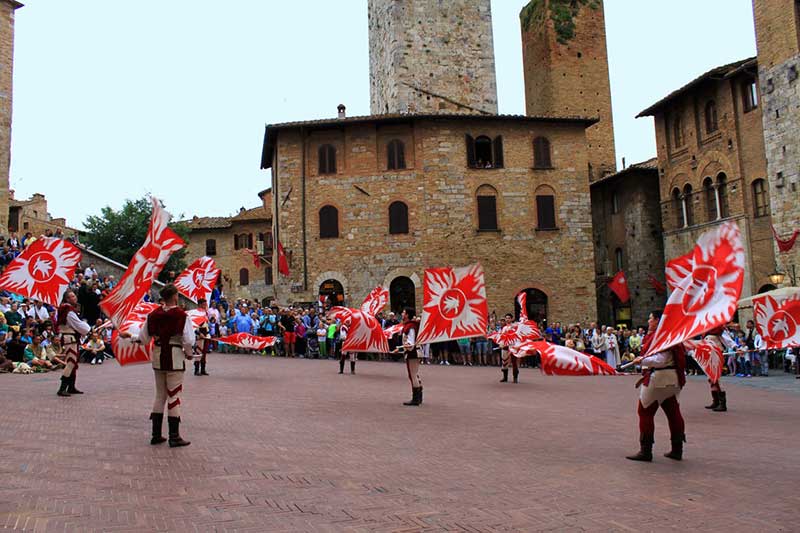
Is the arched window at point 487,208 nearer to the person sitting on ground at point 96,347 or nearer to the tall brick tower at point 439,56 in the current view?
the tall brick tower at point 439,56

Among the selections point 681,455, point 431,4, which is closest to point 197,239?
point 431,4

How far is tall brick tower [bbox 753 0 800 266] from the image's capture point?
2741 cm

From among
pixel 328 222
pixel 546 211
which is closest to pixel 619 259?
pixel 546 211

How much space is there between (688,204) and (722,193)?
8.56 ft

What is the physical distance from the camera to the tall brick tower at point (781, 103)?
27.4m

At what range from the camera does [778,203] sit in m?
28.5

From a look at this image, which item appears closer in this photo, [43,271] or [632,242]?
[43,271]

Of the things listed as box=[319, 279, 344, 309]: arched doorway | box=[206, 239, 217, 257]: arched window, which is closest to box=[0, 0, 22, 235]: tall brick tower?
box=[319, 279, 344, 309]: arched doorway

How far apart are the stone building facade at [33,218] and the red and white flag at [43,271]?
40.8m

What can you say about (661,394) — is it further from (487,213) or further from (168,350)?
(487,213)

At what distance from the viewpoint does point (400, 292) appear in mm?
33969

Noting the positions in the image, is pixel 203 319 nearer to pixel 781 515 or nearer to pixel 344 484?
pixel 344 484

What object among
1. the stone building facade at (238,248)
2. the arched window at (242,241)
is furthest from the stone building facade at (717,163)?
the arched window at (242,241)

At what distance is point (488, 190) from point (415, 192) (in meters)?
3.86
